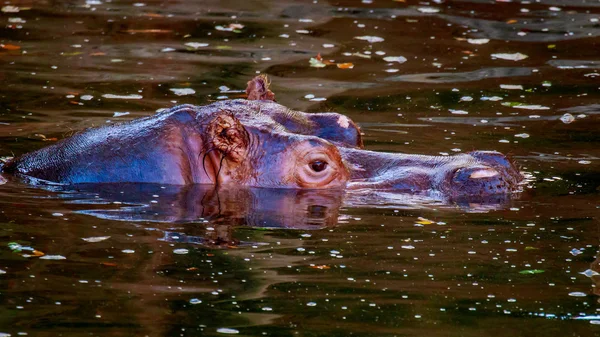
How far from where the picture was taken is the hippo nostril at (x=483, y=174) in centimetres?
898

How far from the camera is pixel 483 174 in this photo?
9.01 meters

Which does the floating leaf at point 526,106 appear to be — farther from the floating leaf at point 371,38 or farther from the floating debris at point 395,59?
the floating leaf at point 371,38

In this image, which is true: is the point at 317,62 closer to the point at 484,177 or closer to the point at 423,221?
the point at 484,177

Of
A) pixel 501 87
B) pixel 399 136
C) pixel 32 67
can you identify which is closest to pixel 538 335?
pixel 399 136

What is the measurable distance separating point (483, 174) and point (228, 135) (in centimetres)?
187

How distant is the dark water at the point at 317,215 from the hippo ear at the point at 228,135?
0.35 meters

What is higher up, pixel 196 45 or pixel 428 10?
pixel 428 10

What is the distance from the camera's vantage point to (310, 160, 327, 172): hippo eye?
9.22 m

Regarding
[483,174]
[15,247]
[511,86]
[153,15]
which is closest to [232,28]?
[153,15]

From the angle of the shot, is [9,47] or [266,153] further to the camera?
[9,47]

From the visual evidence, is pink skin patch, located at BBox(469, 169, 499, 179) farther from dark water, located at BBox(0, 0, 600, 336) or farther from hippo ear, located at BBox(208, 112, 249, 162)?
hippo ear, located at BBox(208, 112, 249, 162)

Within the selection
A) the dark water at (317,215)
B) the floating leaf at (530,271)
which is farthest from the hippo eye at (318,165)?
the floating leaf at (530,271)

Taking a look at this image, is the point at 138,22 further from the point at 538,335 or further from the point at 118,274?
the point at 538,335

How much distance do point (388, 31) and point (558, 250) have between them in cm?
942
